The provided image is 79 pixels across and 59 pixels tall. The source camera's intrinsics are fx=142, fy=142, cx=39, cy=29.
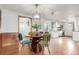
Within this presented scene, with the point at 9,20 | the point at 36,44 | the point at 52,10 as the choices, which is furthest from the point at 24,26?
the point at 52,10

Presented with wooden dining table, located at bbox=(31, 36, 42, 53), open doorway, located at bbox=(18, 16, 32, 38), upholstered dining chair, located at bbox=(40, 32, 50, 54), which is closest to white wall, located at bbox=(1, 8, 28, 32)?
open doorway, located at bbox=(18, 16, 32, 38)

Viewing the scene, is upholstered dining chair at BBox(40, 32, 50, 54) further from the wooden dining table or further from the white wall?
the white wall

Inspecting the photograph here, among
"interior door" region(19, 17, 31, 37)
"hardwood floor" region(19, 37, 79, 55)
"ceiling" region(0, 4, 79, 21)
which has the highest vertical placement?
"ceiling" region(0, 4, 79, 21)

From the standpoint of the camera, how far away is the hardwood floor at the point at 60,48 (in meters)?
2.65

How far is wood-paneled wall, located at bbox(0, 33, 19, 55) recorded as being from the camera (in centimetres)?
264

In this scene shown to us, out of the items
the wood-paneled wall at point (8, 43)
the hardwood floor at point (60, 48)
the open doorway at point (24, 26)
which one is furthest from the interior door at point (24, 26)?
the hardwood floor at point (60, 48)

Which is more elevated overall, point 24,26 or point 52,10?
point 52,10

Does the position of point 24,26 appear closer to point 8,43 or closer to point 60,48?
point 8,43

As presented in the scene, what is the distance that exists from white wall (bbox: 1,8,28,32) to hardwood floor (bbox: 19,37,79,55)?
0.44m

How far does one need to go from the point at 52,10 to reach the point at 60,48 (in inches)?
28.6

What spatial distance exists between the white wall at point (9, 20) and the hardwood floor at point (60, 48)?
44 cm

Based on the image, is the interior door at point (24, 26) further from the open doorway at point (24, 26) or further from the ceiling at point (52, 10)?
the ceiling at point (52, 10)

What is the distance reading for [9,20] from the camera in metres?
2.64
